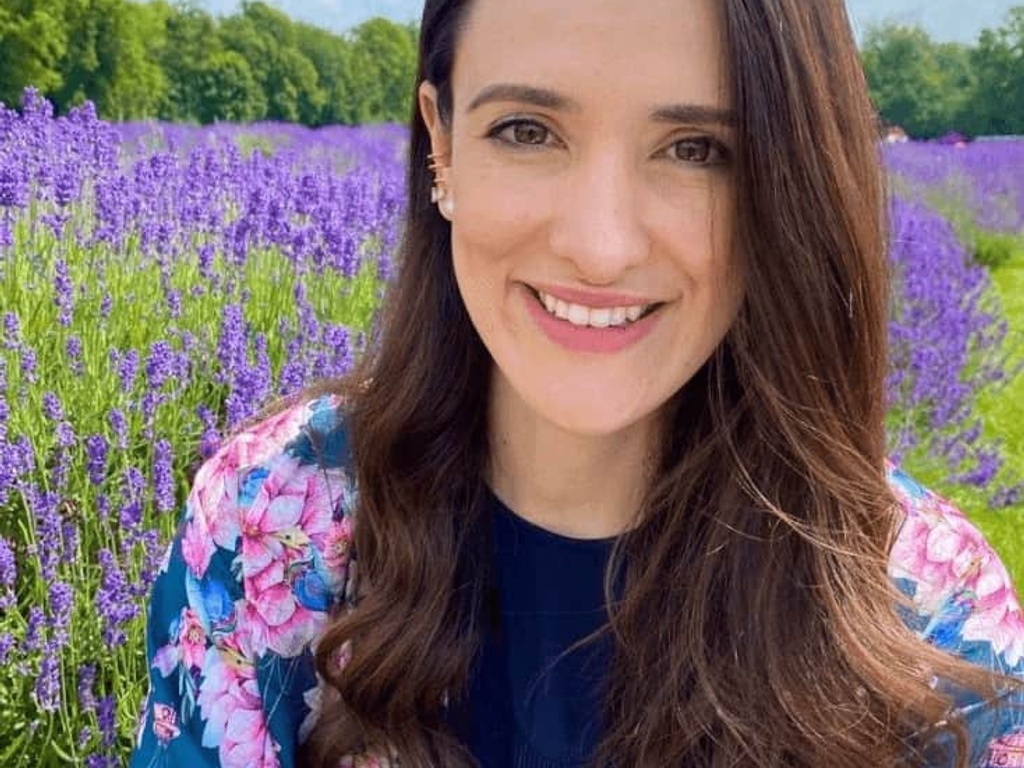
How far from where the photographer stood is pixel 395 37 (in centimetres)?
916

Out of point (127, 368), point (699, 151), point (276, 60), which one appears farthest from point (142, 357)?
point (276, 60)

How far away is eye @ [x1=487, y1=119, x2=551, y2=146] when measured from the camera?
4.09 feet

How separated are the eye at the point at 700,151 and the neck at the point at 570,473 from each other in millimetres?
366

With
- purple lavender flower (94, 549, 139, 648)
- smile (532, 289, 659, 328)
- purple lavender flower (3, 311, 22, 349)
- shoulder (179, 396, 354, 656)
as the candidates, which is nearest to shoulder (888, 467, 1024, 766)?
smile (532, 289, 659, 328)

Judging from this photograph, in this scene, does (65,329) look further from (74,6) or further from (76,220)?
(74,6)

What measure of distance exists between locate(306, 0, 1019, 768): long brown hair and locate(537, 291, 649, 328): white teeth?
0.12 meters

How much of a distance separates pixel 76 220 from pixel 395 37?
599cm

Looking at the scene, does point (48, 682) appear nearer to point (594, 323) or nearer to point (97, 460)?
point (97, 460)

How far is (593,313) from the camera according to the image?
1.28 meters

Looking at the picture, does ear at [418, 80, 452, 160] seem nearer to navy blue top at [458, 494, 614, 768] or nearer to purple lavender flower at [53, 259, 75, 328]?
navy blue top at [458, 494, 614, 768]

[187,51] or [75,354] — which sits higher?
[187,51]

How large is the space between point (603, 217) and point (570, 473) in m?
0.38

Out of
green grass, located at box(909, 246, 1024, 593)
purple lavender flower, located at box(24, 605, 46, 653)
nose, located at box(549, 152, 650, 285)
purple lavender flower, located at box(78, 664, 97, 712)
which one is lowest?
green grass, located at box(909, 246, 1024, 593)

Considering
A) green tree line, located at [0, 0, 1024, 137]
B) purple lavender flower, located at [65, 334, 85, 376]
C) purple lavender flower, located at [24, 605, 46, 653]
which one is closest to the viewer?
purple lavender flower, located at [24, 605, 46, 653]
